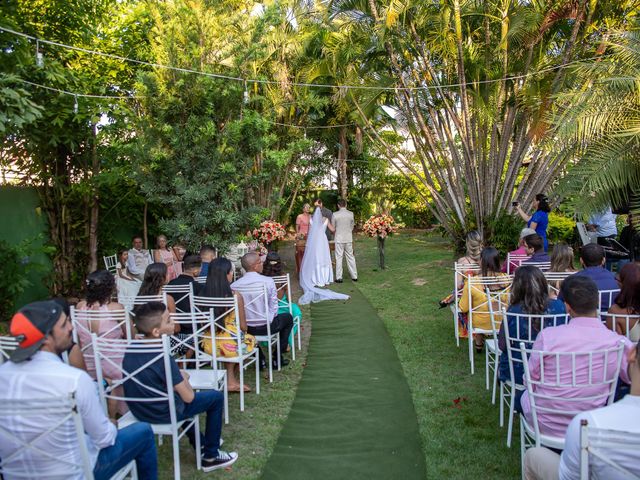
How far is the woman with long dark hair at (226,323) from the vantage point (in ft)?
17.1

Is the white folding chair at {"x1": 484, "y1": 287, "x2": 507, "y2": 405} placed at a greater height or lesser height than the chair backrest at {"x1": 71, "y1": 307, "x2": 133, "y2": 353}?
lesser

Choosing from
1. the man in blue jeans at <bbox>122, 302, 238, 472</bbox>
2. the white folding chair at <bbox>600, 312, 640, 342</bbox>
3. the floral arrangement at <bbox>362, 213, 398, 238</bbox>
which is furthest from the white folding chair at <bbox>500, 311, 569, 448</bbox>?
the floral arrangement at <bbox>362, 213, 398, 238</bbox>

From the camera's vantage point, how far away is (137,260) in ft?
30.7

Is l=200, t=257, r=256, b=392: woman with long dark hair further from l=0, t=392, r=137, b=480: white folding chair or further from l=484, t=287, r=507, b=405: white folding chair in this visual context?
l=0, t=392, r=137, b=480: white folding chair

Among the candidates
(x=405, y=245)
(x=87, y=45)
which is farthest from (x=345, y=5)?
(x=405, y=245)

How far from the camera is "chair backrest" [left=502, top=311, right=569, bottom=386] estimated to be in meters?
3.99

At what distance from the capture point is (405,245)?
19.1 meters

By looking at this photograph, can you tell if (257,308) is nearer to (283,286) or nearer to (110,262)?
(283,286)

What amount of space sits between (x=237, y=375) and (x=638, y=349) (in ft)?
13.8

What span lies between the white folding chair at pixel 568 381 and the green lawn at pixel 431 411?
2.92ft

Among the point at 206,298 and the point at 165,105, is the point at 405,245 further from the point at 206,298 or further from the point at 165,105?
the point at 206,298

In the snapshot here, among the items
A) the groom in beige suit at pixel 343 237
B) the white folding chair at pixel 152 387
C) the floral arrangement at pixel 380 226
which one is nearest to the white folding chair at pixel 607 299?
the white folding chair at pixel 152 387

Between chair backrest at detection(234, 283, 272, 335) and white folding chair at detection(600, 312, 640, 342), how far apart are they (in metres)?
3.19

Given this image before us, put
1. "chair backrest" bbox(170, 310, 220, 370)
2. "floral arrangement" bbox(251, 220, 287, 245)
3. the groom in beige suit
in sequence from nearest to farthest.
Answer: "chair backrest" bbox(170, 310, 220, 370) → "floral arrangement" bbox(251, 220, 287, 245) → the groom in beige suit
